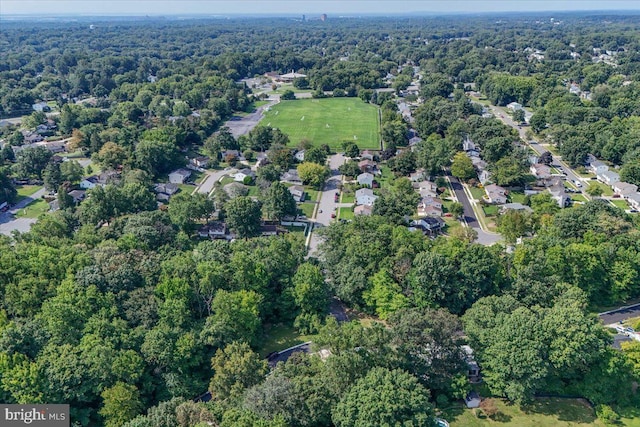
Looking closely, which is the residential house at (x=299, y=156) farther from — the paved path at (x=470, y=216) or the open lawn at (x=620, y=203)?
the open lawn at (x=620, y=203)

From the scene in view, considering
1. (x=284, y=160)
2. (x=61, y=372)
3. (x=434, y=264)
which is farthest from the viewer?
(x=284, y=160)

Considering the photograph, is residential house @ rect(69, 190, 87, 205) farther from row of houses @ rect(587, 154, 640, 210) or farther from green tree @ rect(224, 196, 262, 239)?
row of houses @ rect(587, 154, 640, 210)

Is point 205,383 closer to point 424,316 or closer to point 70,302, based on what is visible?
point 70,302

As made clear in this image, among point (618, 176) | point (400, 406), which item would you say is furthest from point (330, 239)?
point (618, 176)

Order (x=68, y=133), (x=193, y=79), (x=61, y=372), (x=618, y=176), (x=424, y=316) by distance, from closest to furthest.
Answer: (x=61, y=372) < (x=424, y=316) < (x=618, y=176) < (x=68, y=133) < (x=193, y=79)

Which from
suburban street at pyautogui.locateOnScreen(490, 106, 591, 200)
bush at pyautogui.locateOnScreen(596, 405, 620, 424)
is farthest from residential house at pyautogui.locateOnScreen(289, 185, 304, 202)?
bush at pyautogui.locateOnScreen(596, 405, 620, 424)

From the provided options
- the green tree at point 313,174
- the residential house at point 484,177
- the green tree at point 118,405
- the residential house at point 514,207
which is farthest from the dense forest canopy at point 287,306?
the residential house at point 514,207

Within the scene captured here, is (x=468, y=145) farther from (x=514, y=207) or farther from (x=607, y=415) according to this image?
(x=607, y=415)

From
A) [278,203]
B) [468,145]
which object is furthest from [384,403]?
[468,145]
